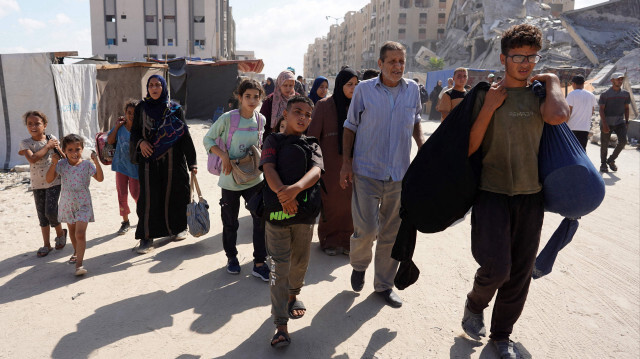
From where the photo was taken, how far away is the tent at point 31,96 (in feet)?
29.6

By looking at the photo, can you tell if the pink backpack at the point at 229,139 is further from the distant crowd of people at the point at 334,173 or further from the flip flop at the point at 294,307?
the flip flop at the point at 294,307

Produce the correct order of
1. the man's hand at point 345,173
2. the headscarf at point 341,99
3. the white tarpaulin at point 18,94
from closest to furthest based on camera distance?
the man's hand at point 345,173
the headscarf at point 341,99
the white tarpaulin at point 18,94

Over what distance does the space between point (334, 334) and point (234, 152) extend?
6.11ft

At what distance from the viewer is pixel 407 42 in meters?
69.4

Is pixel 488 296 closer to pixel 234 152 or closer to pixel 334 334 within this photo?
pixel 334 334

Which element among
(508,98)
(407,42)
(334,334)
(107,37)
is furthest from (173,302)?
(407,42)

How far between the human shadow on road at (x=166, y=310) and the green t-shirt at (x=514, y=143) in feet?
6.43

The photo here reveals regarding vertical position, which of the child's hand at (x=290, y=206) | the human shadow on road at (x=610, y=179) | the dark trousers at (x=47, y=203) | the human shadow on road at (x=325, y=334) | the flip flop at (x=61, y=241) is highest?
the child's hand at (x=290, y=206)

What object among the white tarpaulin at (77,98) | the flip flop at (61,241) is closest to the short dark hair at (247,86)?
the flip flop at (61,241)

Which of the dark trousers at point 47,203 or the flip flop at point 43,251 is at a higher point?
the dark trousers at point 47,203

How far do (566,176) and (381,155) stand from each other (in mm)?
1296

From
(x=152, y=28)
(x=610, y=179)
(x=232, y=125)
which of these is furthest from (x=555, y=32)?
(x=232, y=125)

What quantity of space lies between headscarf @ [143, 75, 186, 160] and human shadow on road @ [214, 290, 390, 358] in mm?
2258

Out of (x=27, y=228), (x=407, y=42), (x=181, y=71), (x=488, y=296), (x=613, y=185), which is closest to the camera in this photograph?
(x=488, y=296)
